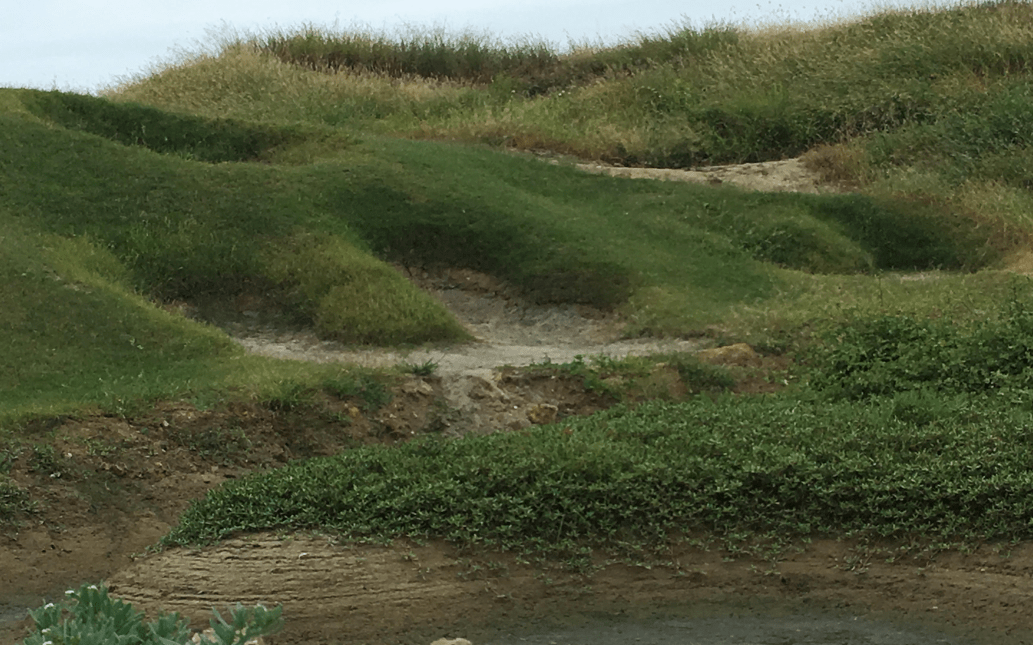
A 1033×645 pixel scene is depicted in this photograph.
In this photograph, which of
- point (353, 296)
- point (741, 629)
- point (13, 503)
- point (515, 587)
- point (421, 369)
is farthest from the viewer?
point (353, 296)

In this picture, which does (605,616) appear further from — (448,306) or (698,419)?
(448,306)

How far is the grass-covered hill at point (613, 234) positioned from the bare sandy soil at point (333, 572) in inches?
11.3

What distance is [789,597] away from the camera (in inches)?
234

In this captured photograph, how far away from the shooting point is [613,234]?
495 inches

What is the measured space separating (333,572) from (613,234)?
7.15m

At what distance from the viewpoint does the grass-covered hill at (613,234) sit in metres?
7.46

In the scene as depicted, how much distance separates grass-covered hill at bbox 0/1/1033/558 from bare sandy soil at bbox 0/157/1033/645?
0.29 metres

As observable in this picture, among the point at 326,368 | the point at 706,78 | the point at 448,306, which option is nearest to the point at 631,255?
the point at 448,306

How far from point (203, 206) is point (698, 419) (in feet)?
20.9

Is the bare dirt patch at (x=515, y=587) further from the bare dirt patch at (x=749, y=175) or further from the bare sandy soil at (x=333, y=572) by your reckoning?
the bare dirt patch at (x=749, y=175)

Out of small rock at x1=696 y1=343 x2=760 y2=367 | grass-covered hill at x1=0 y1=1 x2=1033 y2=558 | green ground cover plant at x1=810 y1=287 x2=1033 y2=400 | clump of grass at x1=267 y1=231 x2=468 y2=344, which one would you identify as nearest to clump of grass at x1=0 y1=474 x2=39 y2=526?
grass-covered hill at x1=0 y1=1 x2=1033 y2=558

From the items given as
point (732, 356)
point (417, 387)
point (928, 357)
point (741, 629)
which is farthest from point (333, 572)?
point (928, 357)

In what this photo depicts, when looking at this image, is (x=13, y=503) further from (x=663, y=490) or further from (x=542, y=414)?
(x=663, y=490)

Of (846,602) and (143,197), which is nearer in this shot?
(846,602)
